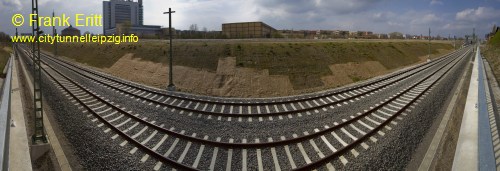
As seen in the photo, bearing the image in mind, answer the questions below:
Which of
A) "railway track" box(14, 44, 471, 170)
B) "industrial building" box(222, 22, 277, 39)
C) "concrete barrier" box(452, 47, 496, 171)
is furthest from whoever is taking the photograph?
"industrial building" box(222, 22, 277, 39)

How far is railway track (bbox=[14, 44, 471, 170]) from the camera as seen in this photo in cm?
1033


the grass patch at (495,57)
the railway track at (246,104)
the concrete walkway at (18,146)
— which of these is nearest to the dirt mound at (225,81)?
the railway track at (246,104)

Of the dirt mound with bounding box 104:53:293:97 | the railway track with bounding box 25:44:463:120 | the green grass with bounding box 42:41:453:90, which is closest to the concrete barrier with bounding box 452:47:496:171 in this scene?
the railway track with bounding box 25:44:463:120

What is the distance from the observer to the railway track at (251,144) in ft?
33.9

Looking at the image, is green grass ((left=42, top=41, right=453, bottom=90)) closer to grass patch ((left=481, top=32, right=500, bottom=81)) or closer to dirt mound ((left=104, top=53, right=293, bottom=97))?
dirt mound ((left=104, top=53, right=293, bottom=97))

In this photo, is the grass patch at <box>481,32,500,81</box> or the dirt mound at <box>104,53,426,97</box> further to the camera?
the grass patch at <box>481,32,500,81</box>

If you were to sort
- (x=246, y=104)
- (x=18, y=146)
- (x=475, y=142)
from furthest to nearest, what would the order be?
1. (x=246, y=104)
2. (x=18, y=146)
3. (x=475, y=142)

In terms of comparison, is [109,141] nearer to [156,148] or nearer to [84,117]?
[156,148]

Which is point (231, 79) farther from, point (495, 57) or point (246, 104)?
point (495, 57)

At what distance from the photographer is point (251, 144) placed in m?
11.5

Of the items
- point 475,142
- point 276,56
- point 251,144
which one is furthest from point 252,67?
point 475,142

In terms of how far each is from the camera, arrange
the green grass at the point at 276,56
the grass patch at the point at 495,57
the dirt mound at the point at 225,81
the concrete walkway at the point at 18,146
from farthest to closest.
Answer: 1. the grass patch at the point at 495,57
2. the green grass at the point at 276,56
3. the dirt mound at the point at 225,81
4. the concrete walkway at the point at 18,146

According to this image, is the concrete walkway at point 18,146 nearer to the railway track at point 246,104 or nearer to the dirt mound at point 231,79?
the railway track at point 246,104

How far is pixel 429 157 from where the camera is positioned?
417 inches
